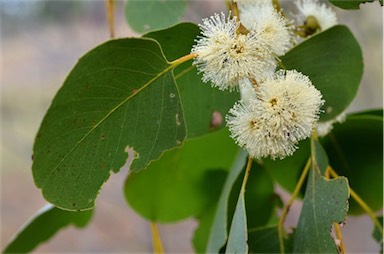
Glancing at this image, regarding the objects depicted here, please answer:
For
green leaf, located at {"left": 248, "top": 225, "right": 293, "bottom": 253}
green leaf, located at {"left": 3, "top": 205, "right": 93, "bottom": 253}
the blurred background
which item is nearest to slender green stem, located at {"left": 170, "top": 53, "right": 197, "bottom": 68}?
green leaf, located at {"left": 248, "top": 225, "right": 293, "bottom": 253}

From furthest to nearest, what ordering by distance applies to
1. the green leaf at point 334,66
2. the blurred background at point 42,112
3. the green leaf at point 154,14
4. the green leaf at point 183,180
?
the blurred background at point 42,112
the green leaf at point 183,180
the green leaf at point 154,14
the green leaf at point 334,66

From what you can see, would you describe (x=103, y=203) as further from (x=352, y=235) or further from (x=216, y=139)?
(x=216, y=139)

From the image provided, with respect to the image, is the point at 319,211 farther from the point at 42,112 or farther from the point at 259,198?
the point at 42,112

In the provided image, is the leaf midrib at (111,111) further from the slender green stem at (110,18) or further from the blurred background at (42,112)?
the blurred background at (42,112)

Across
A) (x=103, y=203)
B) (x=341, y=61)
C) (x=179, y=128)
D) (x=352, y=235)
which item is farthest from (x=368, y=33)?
(x=179, y=128)

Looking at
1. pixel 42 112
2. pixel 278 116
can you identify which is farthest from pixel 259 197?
pixel 42 112

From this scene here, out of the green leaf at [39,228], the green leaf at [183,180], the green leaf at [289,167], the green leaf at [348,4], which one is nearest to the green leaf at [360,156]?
the green leaf at [289,167]

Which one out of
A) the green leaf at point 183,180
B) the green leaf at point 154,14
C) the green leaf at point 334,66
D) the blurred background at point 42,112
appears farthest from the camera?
the blurred background at point 42,112
